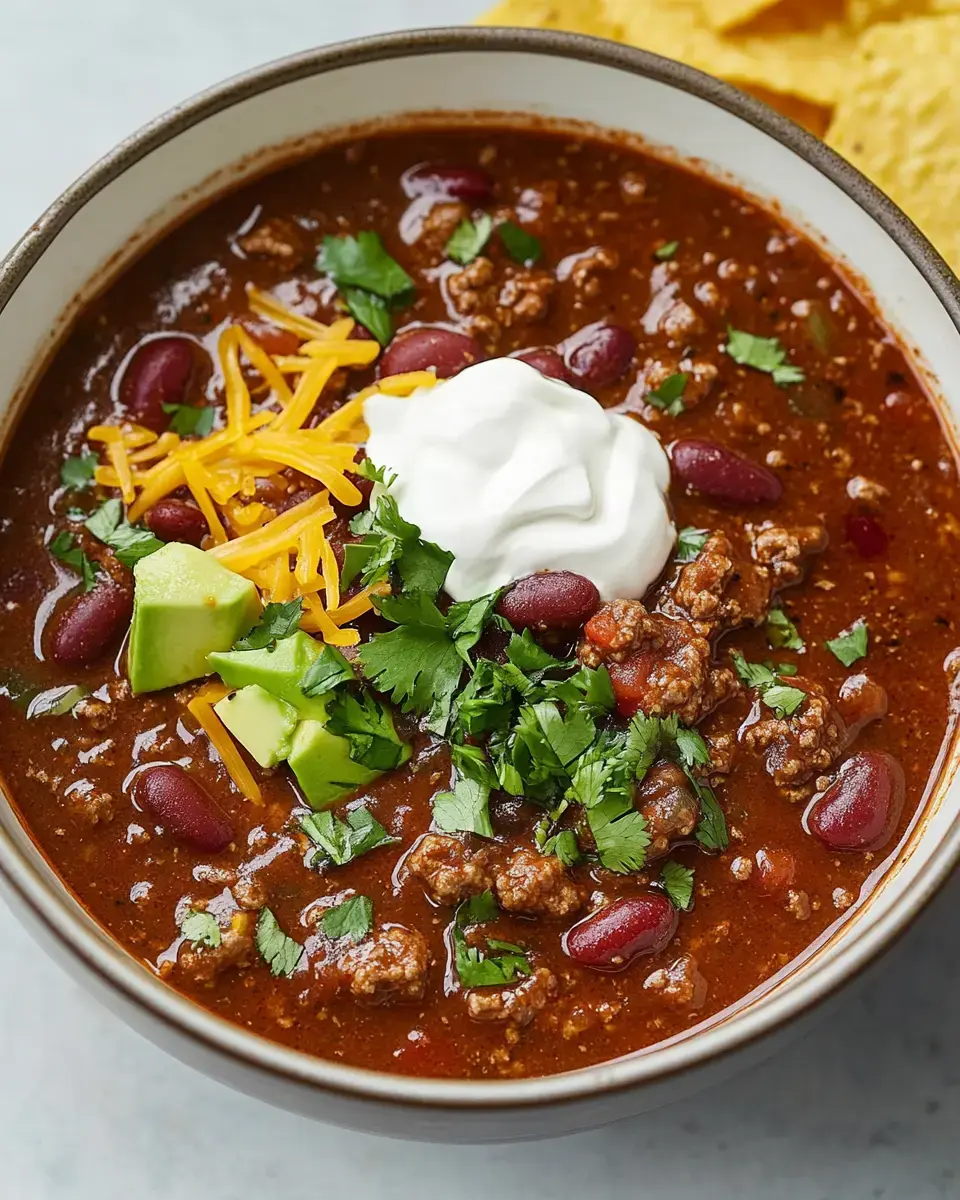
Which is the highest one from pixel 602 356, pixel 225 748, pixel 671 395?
pixel 602 356

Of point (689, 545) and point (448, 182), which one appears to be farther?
point (448, 182)

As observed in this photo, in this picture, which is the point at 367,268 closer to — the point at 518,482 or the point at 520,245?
the point at 520,245

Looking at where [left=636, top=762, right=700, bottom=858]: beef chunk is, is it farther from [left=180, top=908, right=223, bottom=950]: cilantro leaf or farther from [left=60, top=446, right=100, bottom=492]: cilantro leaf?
[left=60, top=446, right=100, bottom=492]: cilantro leaf

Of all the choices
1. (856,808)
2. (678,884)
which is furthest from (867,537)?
(678,884)

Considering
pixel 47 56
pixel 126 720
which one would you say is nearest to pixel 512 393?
pixel 126 720

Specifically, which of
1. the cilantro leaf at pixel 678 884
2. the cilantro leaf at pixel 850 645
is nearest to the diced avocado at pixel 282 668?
the cilantro leaf at pixel 678 884

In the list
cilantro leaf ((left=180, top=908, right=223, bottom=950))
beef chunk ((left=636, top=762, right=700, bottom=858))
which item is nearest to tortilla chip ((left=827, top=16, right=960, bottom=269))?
beef chunk ((left=636, top=762, right=700, bottom=858))

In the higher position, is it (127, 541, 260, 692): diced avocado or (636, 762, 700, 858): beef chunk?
(127, 541, 260, 692): diced avocado
